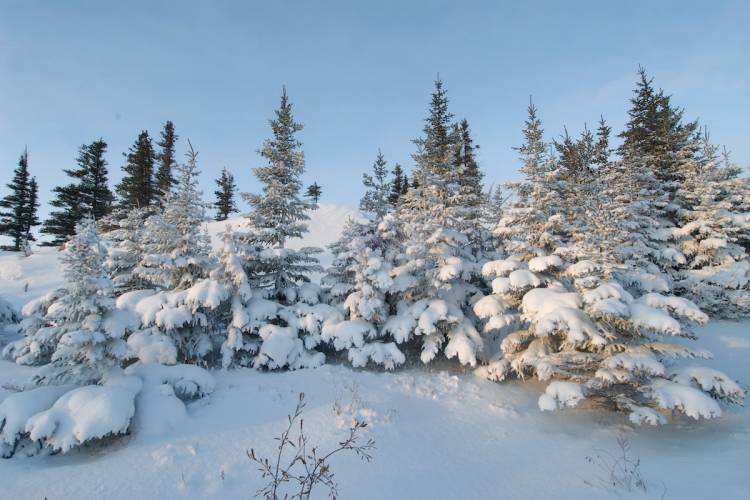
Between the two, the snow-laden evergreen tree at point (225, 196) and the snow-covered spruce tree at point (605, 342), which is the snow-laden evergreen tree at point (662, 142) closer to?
the snow-covered spruce tree at point (605, 342)

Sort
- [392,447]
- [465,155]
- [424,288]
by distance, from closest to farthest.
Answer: [392,447] < [424,288] < [465,155]

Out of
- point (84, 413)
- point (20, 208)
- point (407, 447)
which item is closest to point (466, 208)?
point (407, 447)

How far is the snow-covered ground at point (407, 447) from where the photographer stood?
6742 mm

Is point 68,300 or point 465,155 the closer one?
point 68,300

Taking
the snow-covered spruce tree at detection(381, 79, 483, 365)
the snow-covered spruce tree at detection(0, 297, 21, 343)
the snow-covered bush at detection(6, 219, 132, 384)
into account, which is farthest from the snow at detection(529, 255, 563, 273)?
the snow-covered spruce tree at detection(0, 297, 21, 343)

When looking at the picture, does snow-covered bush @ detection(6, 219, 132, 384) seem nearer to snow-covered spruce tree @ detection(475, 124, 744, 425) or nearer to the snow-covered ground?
the snow-covered ground

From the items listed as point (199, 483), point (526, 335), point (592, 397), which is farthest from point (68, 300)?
point (592, 397)

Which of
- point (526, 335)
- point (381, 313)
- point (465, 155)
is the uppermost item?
point (465, 155)

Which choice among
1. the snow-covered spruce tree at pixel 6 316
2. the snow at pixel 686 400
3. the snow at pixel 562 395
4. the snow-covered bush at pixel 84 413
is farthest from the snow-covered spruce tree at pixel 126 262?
the snow at pixel 686 400

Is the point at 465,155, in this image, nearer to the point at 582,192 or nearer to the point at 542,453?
the point at 582,192

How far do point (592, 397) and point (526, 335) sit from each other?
2.68 m

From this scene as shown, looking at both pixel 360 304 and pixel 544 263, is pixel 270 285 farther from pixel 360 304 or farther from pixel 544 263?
pixel 544 263

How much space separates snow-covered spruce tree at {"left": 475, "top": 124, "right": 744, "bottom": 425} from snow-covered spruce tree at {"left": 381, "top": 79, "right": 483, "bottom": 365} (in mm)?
1341

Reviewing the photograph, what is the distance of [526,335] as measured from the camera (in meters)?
11.7
